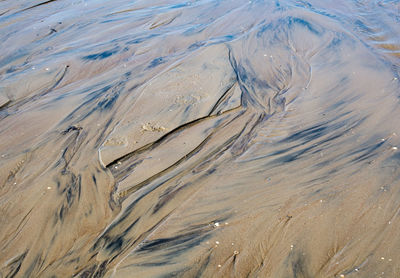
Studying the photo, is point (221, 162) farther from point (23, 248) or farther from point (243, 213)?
point (23, 248)

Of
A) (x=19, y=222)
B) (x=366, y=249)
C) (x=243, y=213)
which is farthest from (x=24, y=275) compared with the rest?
(x=366, y=249)

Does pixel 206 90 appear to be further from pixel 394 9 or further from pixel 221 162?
pixel 394 9

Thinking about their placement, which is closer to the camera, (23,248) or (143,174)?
(23,248)

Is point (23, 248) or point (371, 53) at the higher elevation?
point (23, 248)

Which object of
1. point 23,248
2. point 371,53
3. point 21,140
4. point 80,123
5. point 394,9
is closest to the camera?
point 23,248

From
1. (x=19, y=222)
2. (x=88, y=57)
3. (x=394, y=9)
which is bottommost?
(x=394, y=9)

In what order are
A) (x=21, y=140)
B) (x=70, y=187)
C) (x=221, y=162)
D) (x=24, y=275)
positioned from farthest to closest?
1. (x=21, y=140)
2. (x=221, y=162)
3. (x=70, y=187)
4. (x=24, y=275)
